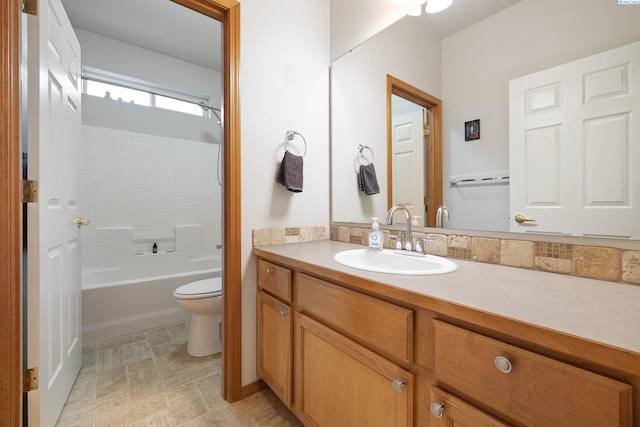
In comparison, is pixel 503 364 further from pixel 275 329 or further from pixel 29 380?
pixel 29 380

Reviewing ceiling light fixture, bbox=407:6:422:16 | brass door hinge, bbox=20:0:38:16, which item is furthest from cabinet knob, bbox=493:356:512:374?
brass door hinge, bbox=20:0:38:16

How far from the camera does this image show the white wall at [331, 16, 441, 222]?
1380 millimetres

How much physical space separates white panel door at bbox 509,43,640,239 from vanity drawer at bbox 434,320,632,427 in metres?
0.61

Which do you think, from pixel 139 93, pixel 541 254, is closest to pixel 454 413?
pixel 541 254

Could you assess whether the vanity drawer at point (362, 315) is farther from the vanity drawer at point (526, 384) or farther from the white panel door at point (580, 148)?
the white panel door at point (580, 148)

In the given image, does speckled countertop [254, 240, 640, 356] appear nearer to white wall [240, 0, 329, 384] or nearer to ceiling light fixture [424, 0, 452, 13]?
white wall [240, 0, 329, 384]

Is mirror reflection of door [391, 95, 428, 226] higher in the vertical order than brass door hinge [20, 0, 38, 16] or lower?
lower

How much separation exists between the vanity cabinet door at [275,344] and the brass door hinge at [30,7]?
4.86 ft

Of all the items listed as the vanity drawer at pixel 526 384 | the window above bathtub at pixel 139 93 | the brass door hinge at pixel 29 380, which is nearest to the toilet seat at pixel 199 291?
the brass door hinge at pixel 29 380

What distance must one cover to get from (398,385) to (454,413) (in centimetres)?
15

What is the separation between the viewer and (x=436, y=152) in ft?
4.33

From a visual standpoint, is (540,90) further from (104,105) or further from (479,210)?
(104,105)

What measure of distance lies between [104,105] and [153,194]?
3.07ft

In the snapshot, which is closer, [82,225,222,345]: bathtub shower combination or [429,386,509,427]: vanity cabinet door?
[429,386,509,427]: vanity cabinet door
